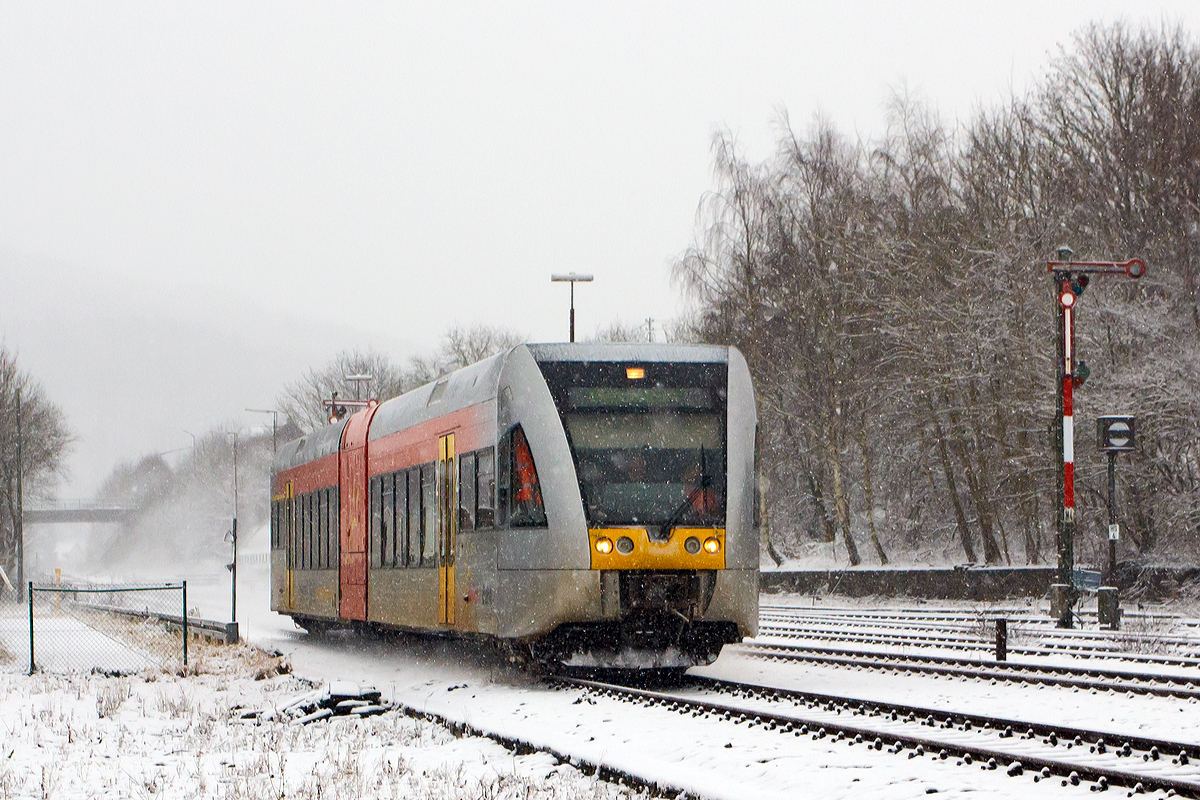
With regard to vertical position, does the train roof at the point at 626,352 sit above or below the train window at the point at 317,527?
above

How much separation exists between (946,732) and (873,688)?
3.40 m

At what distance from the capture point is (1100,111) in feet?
103

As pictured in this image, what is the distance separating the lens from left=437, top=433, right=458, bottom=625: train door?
16.7 m

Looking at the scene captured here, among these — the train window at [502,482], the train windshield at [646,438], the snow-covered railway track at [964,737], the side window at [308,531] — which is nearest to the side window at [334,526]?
the side window at [308,531]

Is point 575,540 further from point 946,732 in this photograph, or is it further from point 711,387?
point 946,732

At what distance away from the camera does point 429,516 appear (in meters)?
17.6

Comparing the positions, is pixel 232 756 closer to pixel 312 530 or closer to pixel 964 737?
pixel 964 737

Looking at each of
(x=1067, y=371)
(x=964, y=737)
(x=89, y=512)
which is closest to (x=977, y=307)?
(x=1067, y=371)

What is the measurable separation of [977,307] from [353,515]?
16.0 m

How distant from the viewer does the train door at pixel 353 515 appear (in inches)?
821

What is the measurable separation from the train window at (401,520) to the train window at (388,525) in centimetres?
18

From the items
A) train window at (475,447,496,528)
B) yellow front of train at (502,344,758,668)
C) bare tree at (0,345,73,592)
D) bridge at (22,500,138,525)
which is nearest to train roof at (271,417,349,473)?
train window at (475,447,496,528)

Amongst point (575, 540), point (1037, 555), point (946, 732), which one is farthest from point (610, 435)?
point (1037, 555)

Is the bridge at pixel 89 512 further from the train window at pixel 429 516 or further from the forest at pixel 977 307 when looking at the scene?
the train window at pixel 429 516
